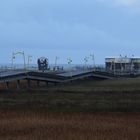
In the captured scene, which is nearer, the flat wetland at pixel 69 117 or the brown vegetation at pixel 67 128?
the brown vegetation at pixel 67 128

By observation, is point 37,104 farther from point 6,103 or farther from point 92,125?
point 92,125

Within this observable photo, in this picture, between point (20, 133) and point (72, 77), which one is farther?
point (72, 77)

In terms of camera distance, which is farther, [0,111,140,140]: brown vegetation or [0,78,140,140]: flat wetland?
[0,78,140,140]: flat wetland

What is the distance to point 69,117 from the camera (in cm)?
2716

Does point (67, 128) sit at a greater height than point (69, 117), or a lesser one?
greater

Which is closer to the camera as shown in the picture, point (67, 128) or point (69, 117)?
point (67, 128)

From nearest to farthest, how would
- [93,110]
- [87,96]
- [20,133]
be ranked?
[20,133]
[93,110]
[87,96]

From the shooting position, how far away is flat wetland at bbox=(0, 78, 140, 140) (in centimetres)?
2006

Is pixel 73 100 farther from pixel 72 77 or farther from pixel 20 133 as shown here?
pixel 72 77

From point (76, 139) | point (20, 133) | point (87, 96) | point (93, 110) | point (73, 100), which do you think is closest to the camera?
point (76, 139)

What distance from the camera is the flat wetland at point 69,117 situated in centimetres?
2006

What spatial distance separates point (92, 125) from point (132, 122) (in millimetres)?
2585

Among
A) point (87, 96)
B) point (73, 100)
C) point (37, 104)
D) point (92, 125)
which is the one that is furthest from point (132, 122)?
point (87, 96)

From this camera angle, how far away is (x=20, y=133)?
20.6 m
